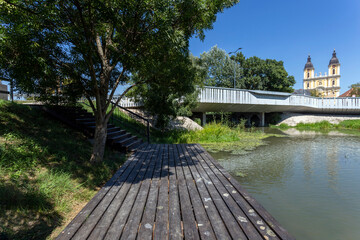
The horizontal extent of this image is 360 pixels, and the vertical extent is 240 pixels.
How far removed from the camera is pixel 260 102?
72.9ft

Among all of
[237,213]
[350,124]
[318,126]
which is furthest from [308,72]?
[237,213]

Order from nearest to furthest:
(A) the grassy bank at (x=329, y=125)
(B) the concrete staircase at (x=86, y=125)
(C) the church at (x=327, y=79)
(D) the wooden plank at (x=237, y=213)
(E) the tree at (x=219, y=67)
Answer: (D) the wooden plank at (x=237, y=213)
(B) the concrete staircase at (x=86, y=125)
(A) the grassy bank at (x=329, y=125)
(E) the tree at (x=219, y=67)
(C) the church at (x=327, y=79)

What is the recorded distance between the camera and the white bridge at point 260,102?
1823cm

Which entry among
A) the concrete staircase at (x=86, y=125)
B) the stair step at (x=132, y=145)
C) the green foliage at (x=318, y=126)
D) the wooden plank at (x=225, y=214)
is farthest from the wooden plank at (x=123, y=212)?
the green foliage at (x=318, y=126)

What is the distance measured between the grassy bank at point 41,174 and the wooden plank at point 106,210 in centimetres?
65

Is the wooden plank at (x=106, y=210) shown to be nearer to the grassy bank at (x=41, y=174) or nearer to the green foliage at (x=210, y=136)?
the grassy bank at (x=41, y=174)

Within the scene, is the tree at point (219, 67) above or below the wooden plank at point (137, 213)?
above

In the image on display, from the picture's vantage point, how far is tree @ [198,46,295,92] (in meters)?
33.6

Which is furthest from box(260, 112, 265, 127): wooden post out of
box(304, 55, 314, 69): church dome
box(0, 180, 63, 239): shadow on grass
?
box(304, 55, 314, 69): church dome

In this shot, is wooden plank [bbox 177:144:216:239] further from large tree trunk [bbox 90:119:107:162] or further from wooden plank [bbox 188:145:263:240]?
large tree trunk [bbox 90:119:107:162]

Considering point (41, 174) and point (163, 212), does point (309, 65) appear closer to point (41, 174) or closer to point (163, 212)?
point (163, 212)

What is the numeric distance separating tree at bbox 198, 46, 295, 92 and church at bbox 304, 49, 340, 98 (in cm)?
6042

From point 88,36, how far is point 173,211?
14.1ft

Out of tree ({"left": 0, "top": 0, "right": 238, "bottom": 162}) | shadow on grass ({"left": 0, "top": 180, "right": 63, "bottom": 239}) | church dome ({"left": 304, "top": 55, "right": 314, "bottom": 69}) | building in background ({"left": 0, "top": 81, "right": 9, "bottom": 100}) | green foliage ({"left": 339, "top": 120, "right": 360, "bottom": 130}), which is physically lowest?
shadow on grass ({"left": 0, "top": 180, "right": 63, "bottom": 239})
